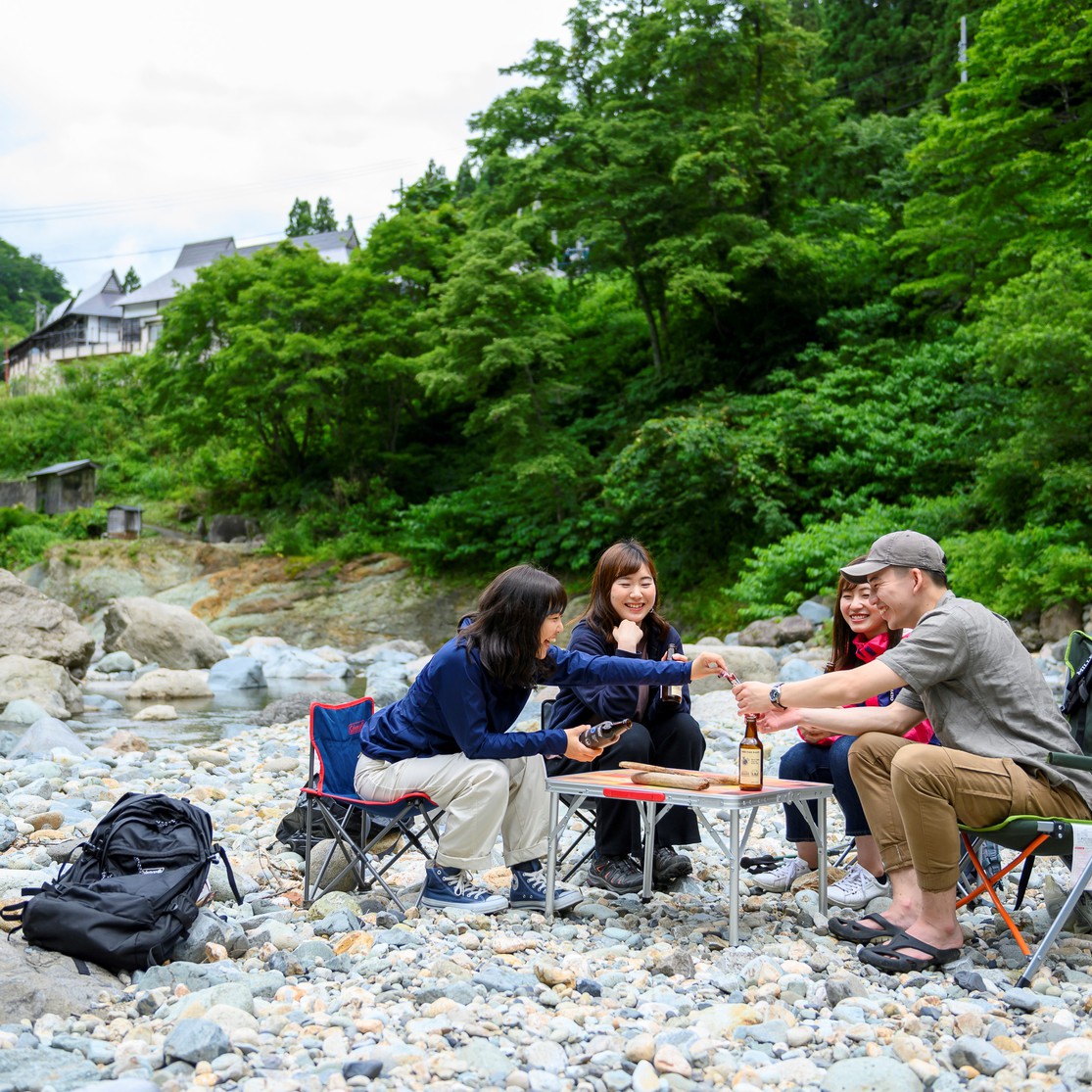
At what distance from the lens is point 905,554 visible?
3238mm

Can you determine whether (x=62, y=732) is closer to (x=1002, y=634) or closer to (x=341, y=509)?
(x=1002, y=634)

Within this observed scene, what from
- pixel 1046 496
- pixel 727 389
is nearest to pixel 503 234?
pixel 727 389

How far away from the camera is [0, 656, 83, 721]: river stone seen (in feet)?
34.3

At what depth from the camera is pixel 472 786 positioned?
353 centimetres

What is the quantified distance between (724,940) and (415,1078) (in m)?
1.40

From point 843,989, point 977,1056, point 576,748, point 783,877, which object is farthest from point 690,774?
point 977,1056

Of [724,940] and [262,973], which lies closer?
[262,973]

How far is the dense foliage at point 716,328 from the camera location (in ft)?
44.0

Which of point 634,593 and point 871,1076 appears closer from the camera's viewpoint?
point 871,1076

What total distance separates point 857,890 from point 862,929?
46 cm

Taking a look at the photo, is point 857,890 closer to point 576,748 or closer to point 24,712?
point 576,748

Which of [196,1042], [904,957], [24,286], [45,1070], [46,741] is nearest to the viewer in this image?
[45,1070]

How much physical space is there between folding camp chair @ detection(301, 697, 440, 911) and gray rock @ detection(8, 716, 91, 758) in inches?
180

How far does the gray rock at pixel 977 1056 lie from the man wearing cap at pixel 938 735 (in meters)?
0.58
